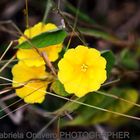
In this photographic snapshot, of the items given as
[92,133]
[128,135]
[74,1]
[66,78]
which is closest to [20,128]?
[92,133]

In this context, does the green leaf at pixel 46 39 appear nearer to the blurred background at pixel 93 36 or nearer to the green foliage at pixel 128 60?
the blurred background at pixel 93 36

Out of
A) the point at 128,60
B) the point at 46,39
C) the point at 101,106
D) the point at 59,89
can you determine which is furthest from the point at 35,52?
the point at 128,60

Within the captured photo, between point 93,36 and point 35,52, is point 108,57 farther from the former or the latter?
point 93,36

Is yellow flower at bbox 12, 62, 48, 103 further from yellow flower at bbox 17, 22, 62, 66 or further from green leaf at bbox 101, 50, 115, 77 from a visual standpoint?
green leaf at bbox 101, 50, 115, 77

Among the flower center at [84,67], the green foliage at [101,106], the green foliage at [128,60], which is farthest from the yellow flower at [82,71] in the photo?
the green foliage at [128,60]

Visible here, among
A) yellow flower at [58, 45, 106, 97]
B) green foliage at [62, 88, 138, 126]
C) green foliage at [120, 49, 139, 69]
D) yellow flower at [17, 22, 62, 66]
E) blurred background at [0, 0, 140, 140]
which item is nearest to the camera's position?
yellow flower at [58, 45, 106, 97]

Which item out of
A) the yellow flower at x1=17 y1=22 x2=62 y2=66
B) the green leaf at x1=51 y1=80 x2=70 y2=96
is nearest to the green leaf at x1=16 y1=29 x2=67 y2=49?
the yellow flower at x1=17 y1=22 x2=62 y2=66
